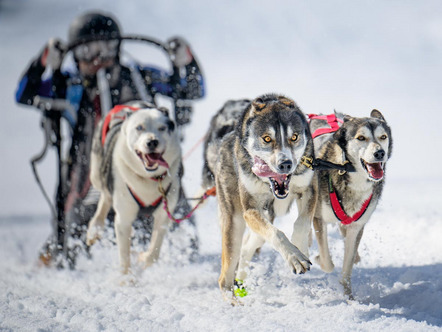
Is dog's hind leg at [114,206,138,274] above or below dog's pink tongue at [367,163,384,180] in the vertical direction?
below

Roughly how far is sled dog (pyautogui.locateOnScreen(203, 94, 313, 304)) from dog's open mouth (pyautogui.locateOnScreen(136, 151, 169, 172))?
66 centimetres

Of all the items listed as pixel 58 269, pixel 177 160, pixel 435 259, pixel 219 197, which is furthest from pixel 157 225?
pixel 435 259

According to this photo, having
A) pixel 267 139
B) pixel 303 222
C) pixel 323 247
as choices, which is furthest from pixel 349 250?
pixel 267 139

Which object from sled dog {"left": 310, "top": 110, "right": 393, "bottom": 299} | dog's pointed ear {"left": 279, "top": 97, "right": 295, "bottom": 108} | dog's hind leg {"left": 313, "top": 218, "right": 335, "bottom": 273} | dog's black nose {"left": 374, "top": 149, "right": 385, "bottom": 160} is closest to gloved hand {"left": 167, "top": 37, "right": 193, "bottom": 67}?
sled dog {"left": 310, "top": 110, "right": 393, "bottom": 299}

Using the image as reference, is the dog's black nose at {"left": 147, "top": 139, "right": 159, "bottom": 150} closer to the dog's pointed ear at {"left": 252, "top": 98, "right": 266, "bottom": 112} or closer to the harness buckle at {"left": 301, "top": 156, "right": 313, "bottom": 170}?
the dog's pointed ear at {"left": 252, "top": 98, "right": 266, "bottom": 112}

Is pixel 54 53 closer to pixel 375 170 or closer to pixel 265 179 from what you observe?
pixel 265 179

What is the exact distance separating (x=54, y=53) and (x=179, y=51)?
959mm

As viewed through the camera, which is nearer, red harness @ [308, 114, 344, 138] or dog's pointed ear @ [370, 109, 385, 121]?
dog's pointed ear @ [370, 109, 385, 121]

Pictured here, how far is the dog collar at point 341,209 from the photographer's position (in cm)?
284

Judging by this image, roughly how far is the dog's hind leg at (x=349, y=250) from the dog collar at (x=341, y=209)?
7 centimetres

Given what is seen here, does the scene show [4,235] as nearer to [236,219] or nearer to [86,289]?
[86,289]

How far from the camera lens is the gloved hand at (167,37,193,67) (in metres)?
4.10

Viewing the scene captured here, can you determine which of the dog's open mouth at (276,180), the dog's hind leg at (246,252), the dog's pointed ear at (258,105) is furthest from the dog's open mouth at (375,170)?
the dog's hind leg at (246,252)

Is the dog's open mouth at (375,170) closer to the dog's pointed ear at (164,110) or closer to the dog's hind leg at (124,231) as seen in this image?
the dog's pointed ear at (164,110)
